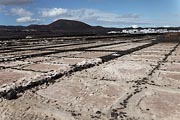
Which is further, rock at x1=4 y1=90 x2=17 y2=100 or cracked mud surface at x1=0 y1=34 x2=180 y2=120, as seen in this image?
rock at x1=4 y1=90 x2=17 y2=100

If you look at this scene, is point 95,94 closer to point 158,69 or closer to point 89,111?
point 89,111

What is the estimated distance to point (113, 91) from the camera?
323cm

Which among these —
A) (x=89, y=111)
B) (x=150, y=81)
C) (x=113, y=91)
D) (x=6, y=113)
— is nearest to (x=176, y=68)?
(x=150, y=81)

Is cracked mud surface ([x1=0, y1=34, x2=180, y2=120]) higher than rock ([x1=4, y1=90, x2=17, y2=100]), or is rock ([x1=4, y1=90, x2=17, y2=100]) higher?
rock ([x1=4, y1=90, x2=17, y2=100])

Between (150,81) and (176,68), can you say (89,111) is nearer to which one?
(150,81)

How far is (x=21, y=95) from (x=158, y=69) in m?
2.70

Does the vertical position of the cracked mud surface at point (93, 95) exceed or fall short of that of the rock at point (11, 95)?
it falls short

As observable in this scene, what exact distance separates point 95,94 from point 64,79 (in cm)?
99

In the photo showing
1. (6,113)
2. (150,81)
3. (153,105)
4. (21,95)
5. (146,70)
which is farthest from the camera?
(146,70)

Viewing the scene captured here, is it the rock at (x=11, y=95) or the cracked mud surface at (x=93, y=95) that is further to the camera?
the rock at (x=11, y=95)

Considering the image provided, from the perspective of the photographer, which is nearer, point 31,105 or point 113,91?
point 31,105

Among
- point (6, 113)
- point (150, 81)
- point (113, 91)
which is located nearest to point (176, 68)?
point (150, 81)

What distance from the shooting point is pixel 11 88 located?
10.7ft

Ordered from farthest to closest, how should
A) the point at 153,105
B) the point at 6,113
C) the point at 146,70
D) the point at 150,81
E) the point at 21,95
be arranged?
the point at 146,70 < the point at 150,81 < the point at 21,95 < the point at 153,105 < the point at 6,113
